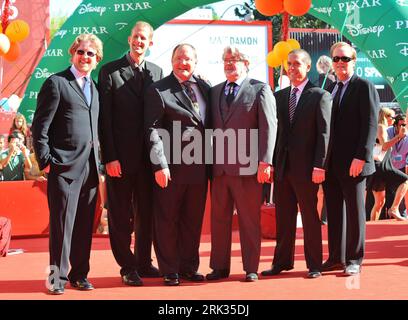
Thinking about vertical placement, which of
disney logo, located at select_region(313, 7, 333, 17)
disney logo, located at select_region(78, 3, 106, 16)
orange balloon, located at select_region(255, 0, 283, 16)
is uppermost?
disney logo, located at select_region(78, 3, 106, 16)

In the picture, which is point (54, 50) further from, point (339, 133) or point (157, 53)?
point (157, 53)

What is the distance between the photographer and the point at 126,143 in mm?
5172

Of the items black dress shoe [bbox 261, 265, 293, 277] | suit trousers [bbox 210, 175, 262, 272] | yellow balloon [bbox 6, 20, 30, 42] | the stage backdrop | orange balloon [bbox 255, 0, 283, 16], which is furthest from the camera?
yellow balloon [bbox 6, 20, 30, 42]

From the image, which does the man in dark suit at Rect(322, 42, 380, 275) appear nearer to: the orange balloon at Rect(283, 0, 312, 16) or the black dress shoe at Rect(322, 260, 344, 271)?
the black dress shoe at Rect(322, 260, 344, 271)

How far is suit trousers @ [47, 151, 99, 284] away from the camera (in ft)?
15.9

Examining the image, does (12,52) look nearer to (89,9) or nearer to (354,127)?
(89,9)

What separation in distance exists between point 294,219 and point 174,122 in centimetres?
123

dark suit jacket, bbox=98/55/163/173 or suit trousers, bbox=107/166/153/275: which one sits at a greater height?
dark suit jacket, bbox=98/55/163/173

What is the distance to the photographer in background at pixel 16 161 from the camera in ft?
29.2

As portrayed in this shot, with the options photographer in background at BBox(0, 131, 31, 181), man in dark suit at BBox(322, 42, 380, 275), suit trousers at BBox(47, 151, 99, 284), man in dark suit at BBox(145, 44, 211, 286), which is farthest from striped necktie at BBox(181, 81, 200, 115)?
photographer in background at BBox(0, 131, 31, 181)

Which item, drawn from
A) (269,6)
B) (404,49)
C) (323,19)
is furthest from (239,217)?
(323,19)

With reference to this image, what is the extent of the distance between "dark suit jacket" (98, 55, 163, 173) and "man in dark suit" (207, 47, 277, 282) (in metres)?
0.56
